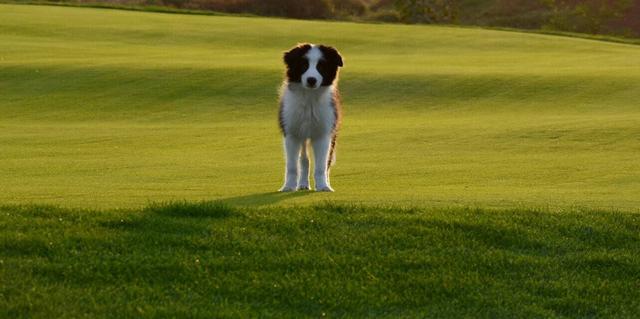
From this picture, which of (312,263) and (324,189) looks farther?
(324,189)

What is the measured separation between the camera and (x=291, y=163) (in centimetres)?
→ 1396

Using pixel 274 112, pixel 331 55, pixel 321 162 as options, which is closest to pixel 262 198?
pixel 321 162

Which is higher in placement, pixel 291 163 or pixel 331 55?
pixel 331 55

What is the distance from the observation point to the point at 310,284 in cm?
895

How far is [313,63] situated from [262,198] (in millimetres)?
1838

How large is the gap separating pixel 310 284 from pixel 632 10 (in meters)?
58.4

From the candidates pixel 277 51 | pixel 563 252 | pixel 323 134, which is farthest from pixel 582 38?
pixel 563 252

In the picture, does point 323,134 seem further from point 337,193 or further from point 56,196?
point 56,196

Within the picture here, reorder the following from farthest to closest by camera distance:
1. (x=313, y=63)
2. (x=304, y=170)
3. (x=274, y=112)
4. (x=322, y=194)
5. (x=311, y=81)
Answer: (x=274, y=112) → (x=304, y=170) → (x=313, y=63) → (x=311, y=81) → (x=322, y=194)

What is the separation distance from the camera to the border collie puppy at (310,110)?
13336 millimetres

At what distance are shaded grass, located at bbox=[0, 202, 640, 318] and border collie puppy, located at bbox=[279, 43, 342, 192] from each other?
9.90 ft

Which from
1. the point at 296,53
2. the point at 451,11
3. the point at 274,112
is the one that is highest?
the point at 296,53

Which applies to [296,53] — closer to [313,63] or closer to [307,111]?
[313,63]

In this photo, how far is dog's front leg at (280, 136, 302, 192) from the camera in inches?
548
